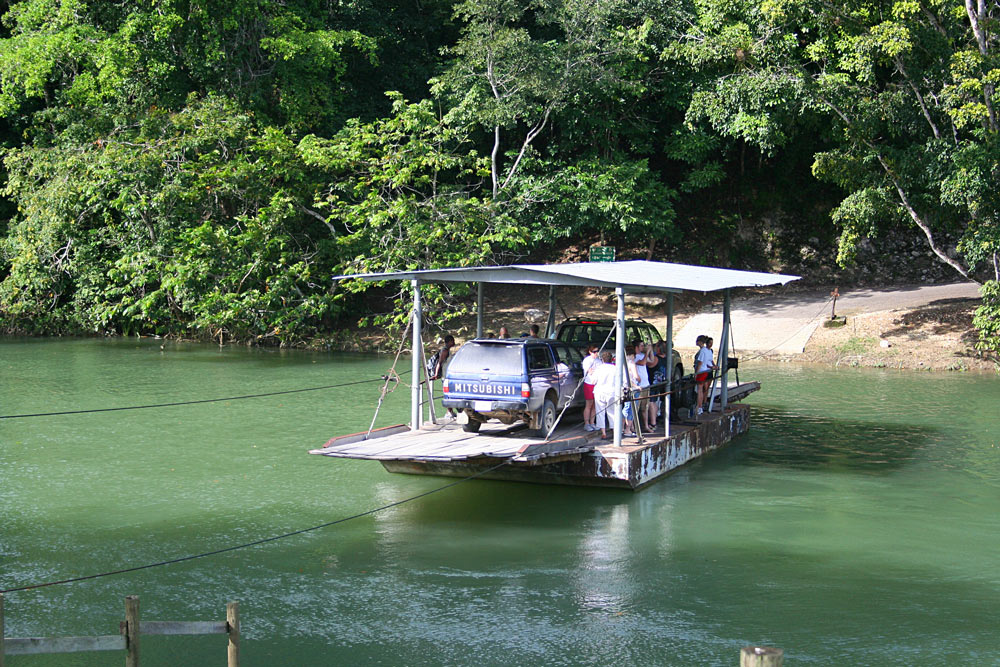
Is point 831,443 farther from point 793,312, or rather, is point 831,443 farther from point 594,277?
point 793,312

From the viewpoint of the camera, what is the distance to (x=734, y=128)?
3059 centimetres

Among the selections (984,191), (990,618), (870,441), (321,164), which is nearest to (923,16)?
(984,191)

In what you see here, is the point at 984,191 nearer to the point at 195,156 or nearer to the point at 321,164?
the point at 321,164

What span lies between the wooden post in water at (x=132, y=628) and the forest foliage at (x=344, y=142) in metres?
23.8

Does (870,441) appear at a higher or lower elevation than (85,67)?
lower

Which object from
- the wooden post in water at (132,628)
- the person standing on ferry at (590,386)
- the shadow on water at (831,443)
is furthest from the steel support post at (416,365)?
the wooden post in water at (132,628)

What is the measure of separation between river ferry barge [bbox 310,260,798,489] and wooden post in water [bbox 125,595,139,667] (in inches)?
260

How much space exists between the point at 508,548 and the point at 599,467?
2757 millimetres

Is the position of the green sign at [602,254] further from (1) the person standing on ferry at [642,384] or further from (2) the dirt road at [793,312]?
(2) the dirt road at [793,312]

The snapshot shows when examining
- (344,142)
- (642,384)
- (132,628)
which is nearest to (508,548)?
(642,384)

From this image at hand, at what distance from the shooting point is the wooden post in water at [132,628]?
17.7 feet

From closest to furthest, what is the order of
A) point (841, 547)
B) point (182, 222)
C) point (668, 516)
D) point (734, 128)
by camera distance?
point (841, 547) < point (668, 516) < point (734, 128) < point (182, 222)

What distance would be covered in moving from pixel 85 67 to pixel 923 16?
2707cm

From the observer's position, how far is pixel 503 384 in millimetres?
13820
